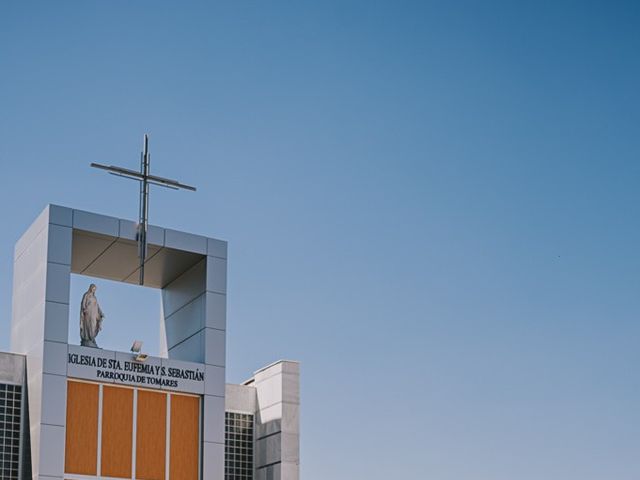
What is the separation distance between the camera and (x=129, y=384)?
36.0 metres

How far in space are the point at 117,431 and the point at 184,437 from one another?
2.18 metres

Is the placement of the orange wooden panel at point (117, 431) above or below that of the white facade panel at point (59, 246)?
below

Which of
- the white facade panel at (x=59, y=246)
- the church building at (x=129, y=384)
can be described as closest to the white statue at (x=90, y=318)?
the church building at (x=129, y=384)

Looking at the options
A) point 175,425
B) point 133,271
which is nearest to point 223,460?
point 175,425

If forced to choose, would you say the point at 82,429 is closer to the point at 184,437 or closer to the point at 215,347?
the point at 184,437

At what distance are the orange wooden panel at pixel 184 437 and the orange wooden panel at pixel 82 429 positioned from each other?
2495mm

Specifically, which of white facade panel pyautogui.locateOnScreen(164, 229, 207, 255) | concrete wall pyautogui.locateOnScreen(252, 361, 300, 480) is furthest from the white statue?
concrete wall pyautogui.locateOnScreen(252, 361, 300, 480)

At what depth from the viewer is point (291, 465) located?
126ft

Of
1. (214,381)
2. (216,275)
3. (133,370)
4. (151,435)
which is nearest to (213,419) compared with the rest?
(214,381)

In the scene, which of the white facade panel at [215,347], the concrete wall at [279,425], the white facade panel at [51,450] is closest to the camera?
the white facade panel at [51,450]

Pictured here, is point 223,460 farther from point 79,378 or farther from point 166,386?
point 79,378

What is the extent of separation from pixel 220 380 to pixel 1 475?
23.6 feet

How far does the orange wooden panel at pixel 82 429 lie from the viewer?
34438 mm

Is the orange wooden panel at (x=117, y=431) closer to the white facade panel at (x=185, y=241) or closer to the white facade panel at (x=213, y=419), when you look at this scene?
the white facade panel at (x=213, y=419)
